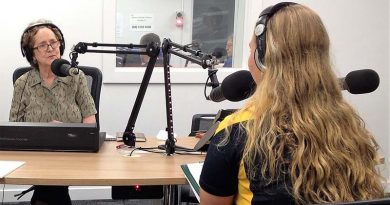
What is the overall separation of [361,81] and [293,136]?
607 millimetres

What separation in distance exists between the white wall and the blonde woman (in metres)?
2.04

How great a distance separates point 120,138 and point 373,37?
257 cm

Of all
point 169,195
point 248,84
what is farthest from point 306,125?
point 169,195

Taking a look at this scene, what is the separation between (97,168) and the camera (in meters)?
1.73

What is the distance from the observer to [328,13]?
3828 mm

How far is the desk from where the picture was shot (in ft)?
5.17

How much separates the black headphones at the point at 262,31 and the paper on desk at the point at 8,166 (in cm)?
96

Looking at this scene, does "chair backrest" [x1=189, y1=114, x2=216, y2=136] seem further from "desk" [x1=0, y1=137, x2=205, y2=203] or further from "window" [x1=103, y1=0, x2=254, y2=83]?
"desk" [x1=0, y1=137, x2=205, y2=203]

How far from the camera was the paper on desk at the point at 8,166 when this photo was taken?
1.60m

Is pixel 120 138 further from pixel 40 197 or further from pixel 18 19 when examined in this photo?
pixel 18 19

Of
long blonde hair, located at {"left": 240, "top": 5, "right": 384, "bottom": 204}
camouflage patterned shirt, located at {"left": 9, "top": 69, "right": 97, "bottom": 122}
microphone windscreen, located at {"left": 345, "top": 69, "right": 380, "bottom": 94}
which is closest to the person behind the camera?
long blonde hair, located at {"left": 240, "top": 5, "right": 384, "bottom": 204}

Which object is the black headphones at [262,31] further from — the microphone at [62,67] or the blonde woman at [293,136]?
the microphone at [62,67]

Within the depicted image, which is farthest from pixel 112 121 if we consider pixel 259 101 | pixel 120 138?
pixel 259 101

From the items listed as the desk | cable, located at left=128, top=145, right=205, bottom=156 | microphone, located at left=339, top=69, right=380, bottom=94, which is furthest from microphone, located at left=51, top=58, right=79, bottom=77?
microphone, located at left=339, top=69, right=380, bottom=94
